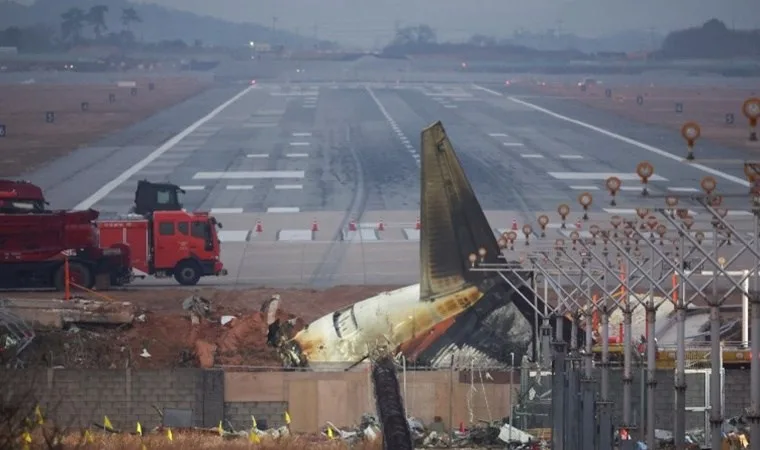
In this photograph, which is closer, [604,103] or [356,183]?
[356,183]

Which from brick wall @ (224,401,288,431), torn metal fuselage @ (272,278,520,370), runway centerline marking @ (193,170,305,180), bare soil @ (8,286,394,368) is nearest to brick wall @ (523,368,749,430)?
torn metal fuselage @ (272,278,520,370)

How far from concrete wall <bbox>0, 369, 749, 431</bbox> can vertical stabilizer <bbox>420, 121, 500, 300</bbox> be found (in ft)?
9.90

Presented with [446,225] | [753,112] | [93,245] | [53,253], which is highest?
[753,112]

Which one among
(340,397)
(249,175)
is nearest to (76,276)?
(340,397)

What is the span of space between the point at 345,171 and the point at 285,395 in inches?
2202

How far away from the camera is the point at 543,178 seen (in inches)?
3349

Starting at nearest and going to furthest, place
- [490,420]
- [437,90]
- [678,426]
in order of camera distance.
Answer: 1. [678,426]
2. [490,420]
3. [437,90]

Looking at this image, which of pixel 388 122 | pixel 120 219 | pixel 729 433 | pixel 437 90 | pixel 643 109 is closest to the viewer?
pixel 729 433

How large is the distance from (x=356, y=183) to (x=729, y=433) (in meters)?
54.3

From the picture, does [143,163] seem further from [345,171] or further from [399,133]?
[399,133]

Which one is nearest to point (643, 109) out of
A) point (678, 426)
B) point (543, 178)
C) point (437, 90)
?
point (437, 90)

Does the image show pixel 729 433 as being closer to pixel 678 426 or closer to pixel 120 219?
pixel 678 426

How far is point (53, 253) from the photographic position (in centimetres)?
5200

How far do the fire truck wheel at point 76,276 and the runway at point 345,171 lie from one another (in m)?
3.64
